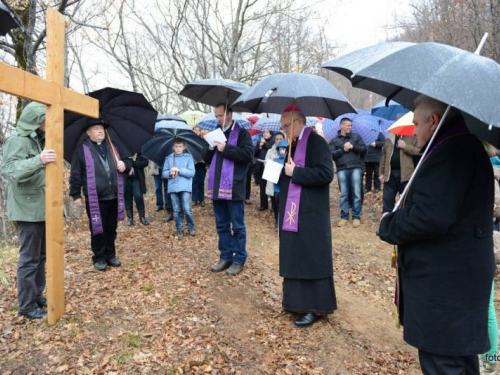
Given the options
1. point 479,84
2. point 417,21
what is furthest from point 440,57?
point 417,21

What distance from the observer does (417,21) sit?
13.2 metres

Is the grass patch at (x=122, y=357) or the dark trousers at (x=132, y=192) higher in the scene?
the dark trousers at (x=132, y=192)

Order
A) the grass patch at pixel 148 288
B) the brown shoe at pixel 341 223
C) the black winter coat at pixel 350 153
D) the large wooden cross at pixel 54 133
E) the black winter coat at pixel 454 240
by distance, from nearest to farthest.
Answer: the black winter coat at pixel 454 240 < the large wooden cross at pixel 54 133 < the grass patch at pixel 148 288 < the black winter coat at pixel 350 153 < the brown shoe at pixel 341 223

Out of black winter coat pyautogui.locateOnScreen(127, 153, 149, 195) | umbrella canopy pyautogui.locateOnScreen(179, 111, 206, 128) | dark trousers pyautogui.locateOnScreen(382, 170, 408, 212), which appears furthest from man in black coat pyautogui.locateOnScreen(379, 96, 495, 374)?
umbrella canopy pyautogui.locateOnScreen(179, 111, 206, 128)

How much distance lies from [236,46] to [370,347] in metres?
11.2

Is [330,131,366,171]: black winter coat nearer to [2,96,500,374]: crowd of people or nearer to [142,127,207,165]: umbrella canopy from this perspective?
[2,96,500,374]: crowd of people

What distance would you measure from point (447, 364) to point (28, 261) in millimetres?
3827

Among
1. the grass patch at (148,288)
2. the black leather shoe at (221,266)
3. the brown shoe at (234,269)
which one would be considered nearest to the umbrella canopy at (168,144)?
the black leather shoe at (221,266)

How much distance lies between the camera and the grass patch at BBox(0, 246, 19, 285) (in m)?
5.11

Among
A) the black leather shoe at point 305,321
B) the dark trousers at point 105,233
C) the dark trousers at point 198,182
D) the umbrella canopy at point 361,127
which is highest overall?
the umbrella canopy at point 361,127

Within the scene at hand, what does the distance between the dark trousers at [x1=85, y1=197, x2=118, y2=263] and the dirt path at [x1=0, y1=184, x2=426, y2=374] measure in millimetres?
304

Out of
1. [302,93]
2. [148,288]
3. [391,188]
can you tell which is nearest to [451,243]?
[302,93]

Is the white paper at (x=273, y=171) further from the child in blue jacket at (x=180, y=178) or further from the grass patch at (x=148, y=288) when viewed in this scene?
the child in blue jacket at (x=180, y=178)

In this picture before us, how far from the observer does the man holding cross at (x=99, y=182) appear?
16.0 ft
